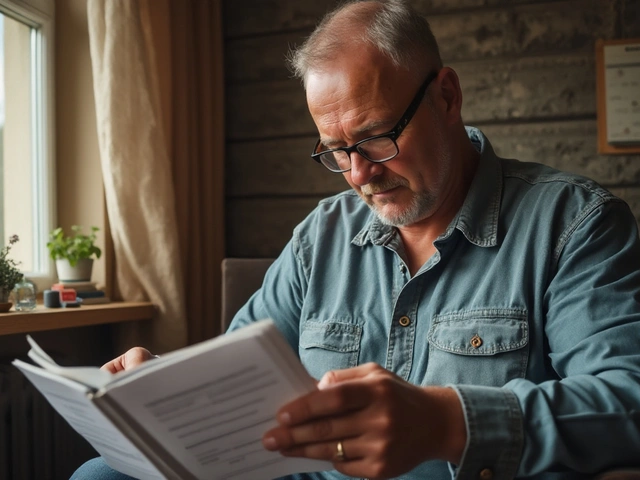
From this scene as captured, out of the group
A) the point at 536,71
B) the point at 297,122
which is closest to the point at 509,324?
the point at 536,71

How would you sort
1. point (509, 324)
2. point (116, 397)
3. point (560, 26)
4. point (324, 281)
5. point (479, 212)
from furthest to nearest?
1. point (560, 26)
2. point (324, 281)
3. point (479, 212)
4. point (509, 324)
5. point (116, 397)

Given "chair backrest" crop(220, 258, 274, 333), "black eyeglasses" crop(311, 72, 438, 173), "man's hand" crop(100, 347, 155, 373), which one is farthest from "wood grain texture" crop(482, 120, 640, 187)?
"man's hand" crop(100, 347, 155, 373)

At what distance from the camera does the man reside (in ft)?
2.86

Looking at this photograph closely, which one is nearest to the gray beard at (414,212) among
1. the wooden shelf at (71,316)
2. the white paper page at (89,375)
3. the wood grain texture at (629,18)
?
the white paper page at (89,375)

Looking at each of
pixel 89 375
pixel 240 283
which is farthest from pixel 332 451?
pixel 240 283

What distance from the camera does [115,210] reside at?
242cm

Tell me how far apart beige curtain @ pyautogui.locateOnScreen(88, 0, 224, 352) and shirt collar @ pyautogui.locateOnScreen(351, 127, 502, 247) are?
1.22 m

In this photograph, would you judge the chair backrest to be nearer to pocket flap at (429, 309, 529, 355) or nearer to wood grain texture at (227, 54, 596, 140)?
pocket flap at (429, 309, 529, 355)

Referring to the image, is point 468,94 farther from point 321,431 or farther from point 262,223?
point 321,431

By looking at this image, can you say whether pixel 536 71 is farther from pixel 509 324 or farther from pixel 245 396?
pixel 245 396

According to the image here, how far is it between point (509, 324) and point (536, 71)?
1.82 m

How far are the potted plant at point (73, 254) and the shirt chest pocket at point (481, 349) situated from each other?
1.49 metres

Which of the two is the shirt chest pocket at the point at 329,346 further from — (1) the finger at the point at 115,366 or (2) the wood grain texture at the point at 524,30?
(2) the wood grain texture at the point at 524,30

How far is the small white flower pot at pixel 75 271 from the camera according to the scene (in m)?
2.34
